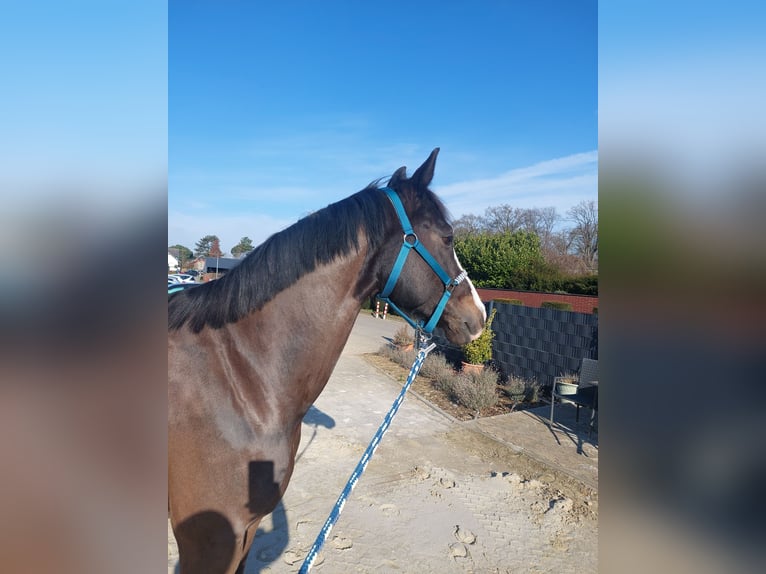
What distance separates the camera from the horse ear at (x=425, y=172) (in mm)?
2109

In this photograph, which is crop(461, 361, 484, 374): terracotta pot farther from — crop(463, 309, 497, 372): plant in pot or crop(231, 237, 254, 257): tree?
crop(231, 237, 254, 257): tree

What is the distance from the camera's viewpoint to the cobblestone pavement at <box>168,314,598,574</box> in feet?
10.4

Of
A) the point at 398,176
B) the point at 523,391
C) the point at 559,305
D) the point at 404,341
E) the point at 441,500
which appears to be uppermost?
the point at 398,176

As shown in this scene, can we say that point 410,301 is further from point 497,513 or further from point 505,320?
point 505,320

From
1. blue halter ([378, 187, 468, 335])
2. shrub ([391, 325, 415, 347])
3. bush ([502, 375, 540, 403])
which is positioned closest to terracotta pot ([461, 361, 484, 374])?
bush ([502, 375, 540, 403])

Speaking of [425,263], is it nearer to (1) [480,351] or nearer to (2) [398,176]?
(2) [398,176]

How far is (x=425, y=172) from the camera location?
2125 millimetres

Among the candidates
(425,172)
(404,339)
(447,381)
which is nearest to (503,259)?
(404,339)

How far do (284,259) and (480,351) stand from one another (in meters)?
7.16

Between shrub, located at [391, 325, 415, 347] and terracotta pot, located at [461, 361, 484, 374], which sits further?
shrub, located at [391, 325, 415, 347]

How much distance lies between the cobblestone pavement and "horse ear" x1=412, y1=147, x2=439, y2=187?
2.83 metres
